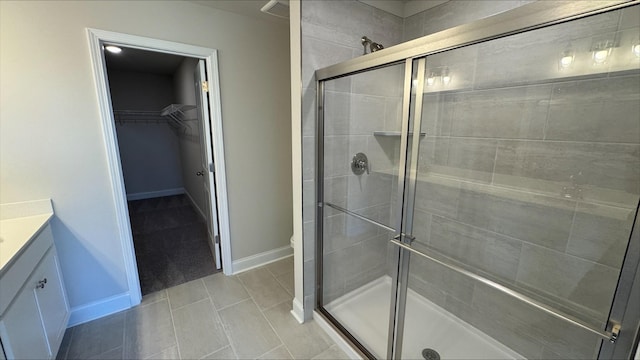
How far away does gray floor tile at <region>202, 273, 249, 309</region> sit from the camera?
7.04 ft

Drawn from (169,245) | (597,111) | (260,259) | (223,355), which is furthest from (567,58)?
(169,245)

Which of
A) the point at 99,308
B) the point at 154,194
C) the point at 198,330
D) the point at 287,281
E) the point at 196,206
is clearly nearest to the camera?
the point at 198,330

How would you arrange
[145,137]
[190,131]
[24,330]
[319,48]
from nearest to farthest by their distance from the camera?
[24,330] < [319,48] < [190,131] < [145,137]

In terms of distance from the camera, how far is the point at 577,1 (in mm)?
709

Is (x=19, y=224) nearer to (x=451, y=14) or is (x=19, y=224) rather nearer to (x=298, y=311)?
(x=298, y=311)

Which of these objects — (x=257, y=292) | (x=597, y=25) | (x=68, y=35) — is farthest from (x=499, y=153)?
(x=68, y=35)

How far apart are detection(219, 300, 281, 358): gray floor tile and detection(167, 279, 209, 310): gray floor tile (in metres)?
0.32

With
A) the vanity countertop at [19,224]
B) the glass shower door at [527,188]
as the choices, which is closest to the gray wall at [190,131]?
the vanity countertop at [19,224]

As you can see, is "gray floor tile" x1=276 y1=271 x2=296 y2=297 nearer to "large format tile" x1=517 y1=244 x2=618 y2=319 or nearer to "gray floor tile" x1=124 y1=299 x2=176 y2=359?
"gray floor tile" x1=124 y1=299 x2=176 y2=359

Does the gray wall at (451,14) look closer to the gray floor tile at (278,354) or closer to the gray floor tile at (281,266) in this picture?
the gray floor tile at (281,266)

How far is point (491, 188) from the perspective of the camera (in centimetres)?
166

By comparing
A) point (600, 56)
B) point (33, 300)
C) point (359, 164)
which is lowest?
point (33, 300)

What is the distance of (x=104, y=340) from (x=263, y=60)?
8.04 ft

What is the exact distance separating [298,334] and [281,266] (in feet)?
3.02
